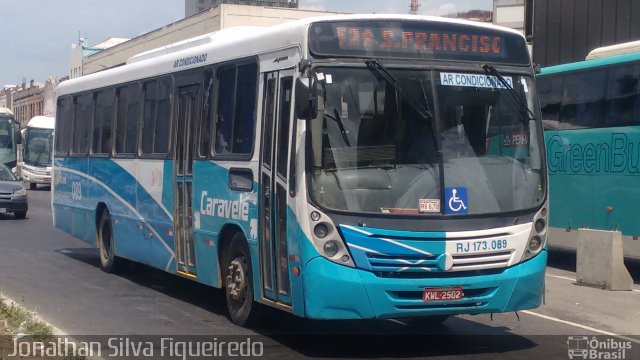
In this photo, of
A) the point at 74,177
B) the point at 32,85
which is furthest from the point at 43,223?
the point at 32,85

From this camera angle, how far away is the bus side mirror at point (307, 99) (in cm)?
825

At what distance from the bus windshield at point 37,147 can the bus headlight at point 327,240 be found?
40.5m

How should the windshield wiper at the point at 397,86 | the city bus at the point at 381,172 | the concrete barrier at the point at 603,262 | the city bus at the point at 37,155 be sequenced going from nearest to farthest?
the city bus at the point at 381,172 < the windshield wiper at the point at 397,86 < the concrete barrier at the point at 603,262 < the city bus at the point at 37,155

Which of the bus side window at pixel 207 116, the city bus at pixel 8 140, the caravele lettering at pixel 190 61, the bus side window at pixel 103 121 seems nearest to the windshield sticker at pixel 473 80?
the bus side window at pixel 207 116

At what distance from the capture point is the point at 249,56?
10.2 m

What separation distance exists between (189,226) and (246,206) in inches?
76.4

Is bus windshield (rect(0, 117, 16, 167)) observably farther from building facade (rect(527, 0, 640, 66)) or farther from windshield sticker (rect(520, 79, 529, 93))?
windshield sticker (rect(520, 79, 529, 93))

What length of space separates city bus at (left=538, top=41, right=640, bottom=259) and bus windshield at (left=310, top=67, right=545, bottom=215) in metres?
7.36

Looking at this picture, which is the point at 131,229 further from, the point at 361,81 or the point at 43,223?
the point at 43,223

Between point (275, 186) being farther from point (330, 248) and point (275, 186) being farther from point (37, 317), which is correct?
point (37, 317)

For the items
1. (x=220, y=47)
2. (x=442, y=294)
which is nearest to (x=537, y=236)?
(x=442, y=294)

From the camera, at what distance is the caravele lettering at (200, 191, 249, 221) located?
9.96m

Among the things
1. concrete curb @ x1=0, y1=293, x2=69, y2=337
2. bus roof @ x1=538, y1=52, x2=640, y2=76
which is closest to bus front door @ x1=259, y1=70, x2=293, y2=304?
concrete curb @ x1=0, y1=293, x2=69, y2=337

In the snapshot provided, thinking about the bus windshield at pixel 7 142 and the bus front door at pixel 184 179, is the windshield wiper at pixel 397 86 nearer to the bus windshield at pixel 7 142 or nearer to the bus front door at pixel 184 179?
the bus front door at pixel 184 179
